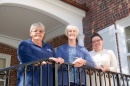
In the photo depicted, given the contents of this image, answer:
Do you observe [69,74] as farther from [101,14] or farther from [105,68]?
[101,14]

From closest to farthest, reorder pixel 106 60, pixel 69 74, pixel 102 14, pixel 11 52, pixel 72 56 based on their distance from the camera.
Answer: pixel 69 74
pixel 72 56
pixel 106 60
pixel 102 14
pixel 11 52

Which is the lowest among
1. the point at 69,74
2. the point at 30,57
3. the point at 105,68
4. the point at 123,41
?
the point at 69,74

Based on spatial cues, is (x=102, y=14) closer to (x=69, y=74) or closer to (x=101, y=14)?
(x=101, y=14)

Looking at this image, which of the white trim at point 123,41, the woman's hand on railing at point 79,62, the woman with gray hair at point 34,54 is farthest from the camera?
the white trim at point 123,41

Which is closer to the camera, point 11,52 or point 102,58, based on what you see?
point 102,58

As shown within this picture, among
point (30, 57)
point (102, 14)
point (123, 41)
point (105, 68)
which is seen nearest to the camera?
point (30, 57)

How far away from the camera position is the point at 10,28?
7.54 m

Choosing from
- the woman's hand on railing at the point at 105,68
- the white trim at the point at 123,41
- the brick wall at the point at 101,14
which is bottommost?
the woman's hand on railing at the point at 105,68

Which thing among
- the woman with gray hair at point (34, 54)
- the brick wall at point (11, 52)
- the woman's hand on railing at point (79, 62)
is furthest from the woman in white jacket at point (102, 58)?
the brick wall at point (11, 52)

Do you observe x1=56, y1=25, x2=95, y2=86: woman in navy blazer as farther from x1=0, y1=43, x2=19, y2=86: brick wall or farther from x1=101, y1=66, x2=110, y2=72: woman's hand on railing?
x1=0, y1=43, x2=19, y2=86: brick wall

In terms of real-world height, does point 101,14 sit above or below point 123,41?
above

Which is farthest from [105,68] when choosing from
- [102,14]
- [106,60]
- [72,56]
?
[102,14]

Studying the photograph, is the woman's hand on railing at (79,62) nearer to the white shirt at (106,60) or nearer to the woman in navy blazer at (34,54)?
the woman in navy blazer at (34,54)

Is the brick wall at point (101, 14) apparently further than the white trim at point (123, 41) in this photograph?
Yes
